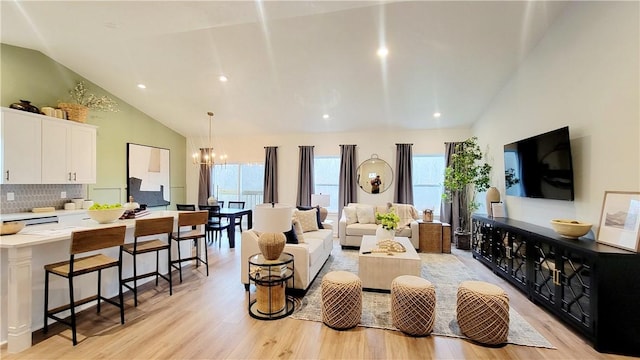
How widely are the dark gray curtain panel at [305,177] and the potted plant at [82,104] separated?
4.33m

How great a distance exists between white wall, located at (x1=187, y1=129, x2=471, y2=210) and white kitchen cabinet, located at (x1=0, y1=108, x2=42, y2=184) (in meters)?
3.78

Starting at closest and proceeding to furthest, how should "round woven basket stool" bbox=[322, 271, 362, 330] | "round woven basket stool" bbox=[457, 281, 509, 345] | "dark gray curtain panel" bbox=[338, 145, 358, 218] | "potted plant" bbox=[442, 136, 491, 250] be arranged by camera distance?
"round woven basket stool" bbox=[457, 281, 509, 345], "round woven basket stool" bbox=[322, 271, 362, 330], "potted plant" bbox=[442, 136, 491, 250], "dark gray curtain panel" bbox=[338, 145, 358, 218]

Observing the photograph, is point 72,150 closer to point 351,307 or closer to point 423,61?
point 351,307

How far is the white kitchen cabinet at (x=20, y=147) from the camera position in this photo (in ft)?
12.6

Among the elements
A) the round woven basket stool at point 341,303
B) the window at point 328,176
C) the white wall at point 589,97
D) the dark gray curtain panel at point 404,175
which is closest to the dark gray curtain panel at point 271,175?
the window at point 328,176

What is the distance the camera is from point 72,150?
4.67 metres

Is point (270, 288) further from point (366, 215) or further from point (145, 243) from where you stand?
point (366, 215)

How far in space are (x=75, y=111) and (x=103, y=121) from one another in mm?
866

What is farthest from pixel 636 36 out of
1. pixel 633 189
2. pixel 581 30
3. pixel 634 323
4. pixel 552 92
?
pixel 634 323

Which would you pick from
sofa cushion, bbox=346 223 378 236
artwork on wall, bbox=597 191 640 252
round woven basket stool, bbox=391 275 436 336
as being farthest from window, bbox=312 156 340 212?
artwork on wall, bbox=597 191 640 252

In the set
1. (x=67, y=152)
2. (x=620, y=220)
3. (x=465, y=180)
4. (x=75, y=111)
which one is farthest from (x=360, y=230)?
(x=75, y=111)

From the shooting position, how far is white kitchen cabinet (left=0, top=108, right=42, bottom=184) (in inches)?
151

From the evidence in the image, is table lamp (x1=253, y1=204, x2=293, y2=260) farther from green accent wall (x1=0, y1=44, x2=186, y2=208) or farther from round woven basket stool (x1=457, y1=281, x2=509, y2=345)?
green accent wall (x1=0, y1=44, x2=186, y2=208)

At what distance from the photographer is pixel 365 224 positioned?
572 cm
